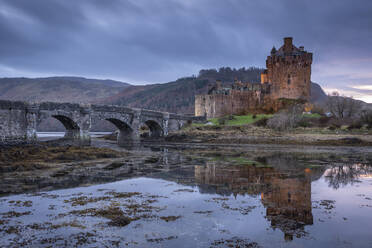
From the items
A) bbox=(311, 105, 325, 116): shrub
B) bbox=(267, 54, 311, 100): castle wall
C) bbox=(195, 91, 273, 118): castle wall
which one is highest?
bbox=(267, 54, 311, 100): castle wall

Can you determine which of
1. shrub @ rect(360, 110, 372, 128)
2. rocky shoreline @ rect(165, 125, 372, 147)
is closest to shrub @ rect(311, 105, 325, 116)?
shrub @ rect(360, 110, 372, 128)

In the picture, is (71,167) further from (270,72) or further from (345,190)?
(270,72)

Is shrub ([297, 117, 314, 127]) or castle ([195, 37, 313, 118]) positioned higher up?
castle ([195, 37, 313, 118])

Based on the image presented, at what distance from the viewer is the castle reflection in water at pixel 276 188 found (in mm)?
8586

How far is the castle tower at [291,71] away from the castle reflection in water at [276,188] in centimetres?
5775

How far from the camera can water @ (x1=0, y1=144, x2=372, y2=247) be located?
705 centimetres

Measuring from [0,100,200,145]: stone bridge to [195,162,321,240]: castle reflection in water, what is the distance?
69.6 feet

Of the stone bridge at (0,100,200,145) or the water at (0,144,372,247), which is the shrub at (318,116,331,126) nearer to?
the stone bridge at (0,100,200,145)

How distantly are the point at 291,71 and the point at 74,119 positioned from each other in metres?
51.0

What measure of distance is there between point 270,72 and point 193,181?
65.6 m

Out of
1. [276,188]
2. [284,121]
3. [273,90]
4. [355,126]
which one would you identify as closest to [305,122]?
[284,121]

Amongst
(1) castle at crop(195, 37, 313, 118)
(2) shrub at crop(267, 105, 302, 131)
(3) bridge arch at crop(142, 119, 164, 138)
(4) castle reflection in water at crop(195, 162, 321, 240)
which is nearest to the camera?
(4) castle reflection in water at crop(195, 162, 321, 240)

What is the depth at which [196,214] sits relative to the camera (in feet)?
29.9

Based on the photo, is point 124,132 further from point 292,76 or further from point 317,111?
point 292,76
